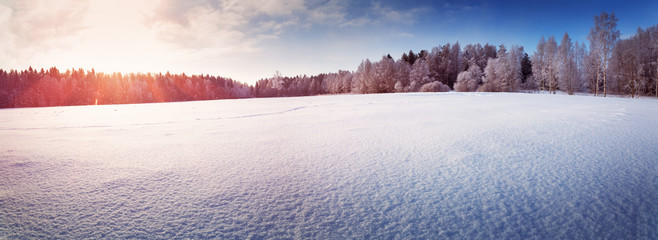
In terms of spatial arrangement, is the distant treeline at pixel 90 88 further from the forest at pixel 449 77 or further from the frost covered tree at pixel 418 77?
the frost covered tree at pixel 418 77

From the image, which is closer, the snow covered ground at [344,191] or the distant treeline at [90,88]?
the snow covered ground at [344,191]

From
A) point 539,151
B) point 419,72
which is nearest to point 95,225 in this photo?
point 539,151

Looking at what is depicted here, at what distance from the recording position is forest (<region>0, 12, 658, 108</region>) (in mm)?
31109

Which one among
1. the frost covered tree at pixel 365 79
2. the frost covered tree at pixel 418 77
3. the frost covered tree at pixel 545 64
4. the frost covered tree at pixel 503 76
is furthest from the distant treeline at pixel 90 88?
the frost covered tree at pixel 545 64

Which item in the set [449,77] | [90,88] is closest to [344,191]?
[449,77]

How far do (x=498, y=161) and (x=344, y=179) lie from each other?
1.78 meters

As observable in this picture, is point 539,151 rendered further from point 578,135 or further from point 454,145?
point 578,135

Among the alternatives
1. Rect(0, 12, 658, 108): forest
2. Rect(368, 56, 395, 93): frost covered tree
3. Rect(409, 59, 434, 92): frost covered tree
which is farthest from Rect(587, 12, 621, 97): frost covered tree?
Rect(368, 56, 395, 93): frost covered tree

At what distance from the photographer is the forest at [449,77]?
3111 cm

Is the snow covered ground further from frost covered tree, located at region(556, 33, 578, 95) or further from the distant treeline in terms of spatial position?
the distant treeline

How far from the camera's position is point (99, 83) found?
66.9m

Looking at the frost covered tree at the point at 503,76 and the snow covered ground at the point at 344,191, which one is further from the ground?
the frost covered tree at the point at 503,76

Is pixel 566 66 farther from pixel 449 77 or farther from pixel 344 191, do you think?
pixel 344 191

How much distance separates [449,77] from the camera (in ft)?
182
